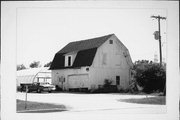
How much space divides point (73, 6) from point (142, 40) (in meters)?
2.24

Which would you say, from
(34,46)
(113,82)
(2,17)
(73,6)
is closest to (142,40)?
(113,82)

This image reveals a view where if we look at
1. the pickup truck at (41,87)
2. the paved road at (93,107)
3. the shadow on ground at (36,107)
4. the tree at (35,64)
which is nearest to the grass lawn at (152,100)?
the paved road at (93,107)

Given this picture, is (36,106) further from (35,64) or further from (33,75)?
(35,64)

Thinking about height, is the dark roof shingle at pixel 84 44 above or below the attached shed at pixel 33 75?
above

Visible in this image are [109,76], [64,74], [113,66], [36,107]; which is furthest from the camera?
[64,74]

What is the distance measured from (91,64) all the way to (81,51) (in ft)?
1.77

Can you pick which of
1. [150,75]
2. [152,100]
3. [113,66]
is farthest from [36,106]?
[150,75]

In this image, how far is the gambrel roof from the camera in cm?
1037

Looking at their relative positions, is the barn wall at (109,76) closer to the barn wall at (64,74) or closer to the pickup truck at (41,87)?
the barn wall at (64,74)

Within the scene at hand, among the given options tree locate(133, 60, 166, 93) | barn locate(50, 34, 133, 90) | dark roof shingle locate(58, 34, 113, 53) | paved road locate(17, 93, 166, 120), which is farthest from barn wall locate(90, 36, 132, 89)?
paved road locate(17, 93, 166, 120)

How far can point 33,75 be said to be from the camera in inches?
414

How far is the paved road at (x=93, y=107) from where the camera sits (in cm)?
959

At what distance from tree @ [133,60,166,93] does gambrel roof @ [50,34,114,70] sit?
132 cm

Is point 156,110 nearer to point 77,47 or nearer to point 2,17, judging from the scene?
point 77,47
